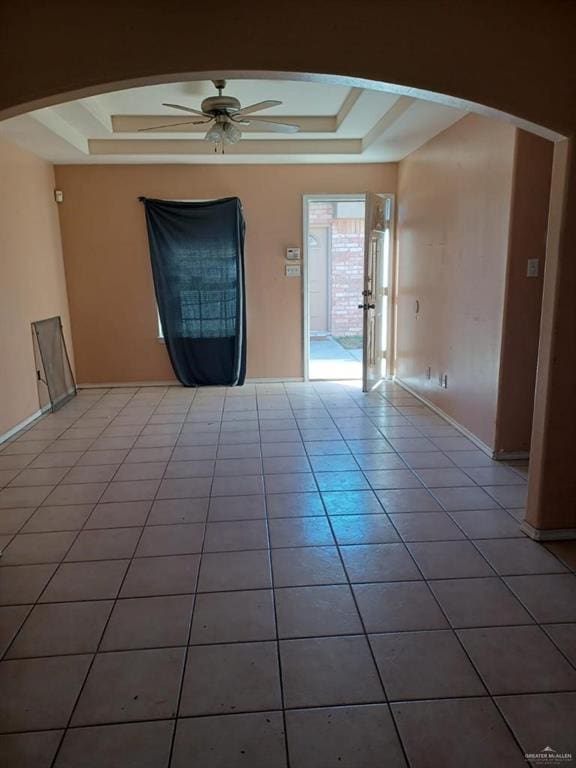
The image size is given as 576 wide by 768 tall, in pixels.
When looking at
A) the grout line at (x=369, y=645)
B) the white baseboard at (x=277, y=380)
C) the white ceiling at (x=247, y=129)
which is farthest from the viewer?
the white baseboard at (x=277, y=380)

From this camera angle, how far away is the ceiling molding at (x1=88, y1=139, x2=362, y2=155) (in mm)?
4984

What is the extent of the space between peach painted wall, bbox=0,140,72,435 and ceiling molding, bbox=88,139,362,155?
0.70 m

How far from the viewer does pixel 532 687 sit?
66.1 inches

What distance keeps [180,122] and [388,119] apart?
5.89 ft

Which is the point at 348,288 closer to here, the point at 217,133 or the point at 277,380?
the point at 277,380

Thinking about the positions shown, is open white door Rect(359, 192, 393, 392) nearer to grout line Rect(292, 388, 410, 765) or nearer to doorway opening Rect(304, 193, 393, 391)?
doorway opening Rect(304, 193, 393, 391)

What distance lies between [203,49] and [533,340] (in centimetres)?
260

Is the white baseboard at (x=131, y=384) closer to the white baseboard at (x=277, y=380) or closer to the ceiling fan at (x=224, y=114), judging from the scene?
the white baseboard at (x=277, y=380)

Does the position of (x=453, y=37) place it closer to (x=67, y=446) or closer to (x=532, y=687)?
(x=532, y=687)

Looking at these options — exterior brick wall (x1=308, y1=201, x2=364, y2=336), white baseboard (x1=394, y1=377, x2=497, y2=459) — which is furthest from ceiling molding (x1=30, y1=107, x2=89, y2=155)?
exterior brick wall (x1=308, y1=201, x2=364, y2=336)

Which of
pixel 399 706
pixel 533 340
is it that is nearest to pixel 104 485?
pixel 399 706

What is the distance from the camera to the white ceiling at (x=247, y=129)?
12.7 ft

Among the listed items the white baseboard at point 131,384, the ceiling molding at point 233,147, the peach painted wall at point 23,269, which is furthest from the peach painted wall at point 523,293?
the peach painted wall at point 23,269

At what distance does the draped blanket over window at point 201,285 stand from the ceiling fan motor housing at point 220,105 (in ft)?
6.62
